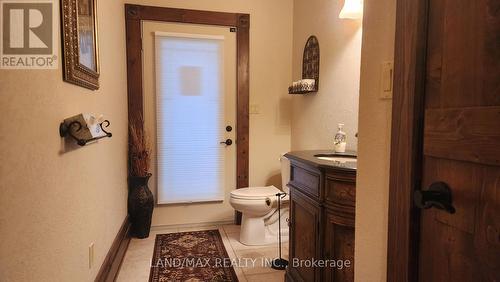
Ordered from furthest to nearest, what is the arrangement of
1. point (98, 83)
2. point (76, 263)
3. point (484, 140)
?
point (98, 83) < point (76, 263) < point (484, 140)

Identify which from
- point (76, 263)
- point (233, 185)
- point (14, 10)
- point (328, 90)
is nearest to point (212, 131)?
point (233, 185)

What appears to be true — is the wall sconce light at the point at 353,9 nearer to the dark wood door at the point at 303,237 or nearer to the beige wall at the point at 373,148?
the beige wall at the point at 373,148

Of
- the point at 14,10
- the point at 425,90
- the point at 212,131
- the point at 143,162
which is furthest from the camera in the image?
the point at 212,131

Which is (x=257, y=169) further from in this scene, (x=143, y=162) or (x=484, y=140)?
(x=484, y=140)

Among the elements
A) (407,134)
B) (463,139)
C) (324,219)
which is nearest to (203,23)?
(324,219)

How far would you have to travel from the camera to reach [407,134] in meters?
0.77

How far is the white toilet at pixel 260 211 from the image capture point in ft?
7.97

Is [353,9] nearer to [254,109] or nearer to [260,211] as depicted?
[254,109]

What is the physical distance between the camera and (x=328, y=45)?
233 centimetres

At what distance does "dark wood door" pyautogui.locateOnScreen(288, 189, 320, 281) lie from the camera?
1501 millimetres

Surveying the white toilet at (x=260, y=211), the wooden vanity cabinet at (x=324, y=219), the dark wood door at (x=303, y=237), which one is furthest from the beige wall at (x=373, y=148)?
the white toilet at (x=260, y=211)

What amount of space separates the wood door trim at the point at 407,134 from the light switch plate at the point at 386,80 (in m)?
0.05

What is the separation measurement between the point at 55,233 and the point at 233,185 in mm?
2051

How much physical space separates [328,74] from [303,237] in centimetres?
132
